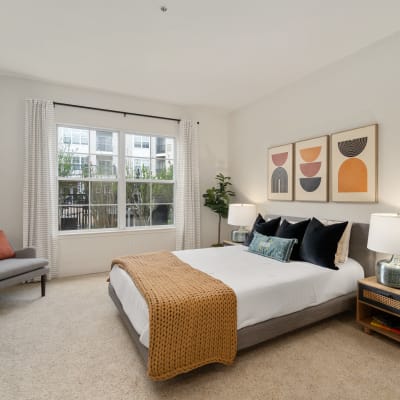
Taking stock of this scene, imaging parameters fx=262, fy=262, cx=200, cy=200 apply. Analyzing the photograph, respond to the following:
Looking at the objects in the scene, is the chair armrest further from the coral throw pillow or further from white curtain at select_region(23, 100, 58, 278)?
white curtain at select_region(23, 100, 58, 278)

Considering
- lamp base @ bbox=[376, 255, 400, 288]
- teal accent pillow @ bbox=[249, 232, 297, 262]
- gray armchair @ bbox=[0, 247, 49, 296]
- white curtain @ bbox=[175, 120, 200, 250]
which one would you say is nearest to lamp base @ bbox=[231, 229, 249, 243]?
teal accent pillow @ bbox=[249, 232, 297, 262]

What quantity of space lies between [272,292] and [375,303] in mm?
958

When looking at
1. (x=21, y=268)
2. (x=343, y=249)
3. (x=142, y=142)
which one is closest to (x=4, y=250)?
(x=21, y=268)

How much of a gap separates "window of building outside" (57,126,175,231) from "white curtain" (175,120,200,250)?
0.20 metres

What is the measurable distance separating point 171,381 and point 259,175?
3.21 meters

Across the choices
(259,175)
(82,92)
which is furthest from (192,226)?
(82,92)

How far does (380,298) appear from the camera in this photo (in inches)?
87.5

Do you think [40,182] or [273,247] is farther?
[40,182]

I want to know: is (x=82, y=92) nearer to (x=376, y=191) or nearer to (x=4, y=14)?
(x=4, y=14)

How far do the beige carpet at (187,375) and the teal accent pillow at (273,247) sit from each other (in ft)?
2.38

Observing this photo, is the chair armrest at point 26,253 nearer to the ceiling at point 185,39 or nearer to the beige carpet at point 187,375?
the beige carpet at point 187,375

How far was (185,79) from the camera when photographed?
11.8 ft

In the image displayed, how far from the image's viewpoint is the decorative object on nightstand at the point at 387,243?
213cm

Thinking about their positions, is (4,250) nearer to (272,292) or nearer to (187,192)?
(187,192)
